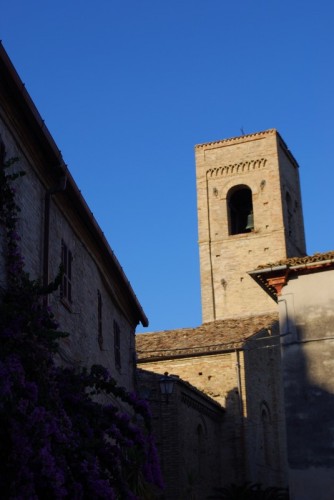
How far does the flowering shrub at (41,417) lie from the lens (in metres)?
7.90

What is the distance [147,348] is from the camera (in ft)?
102

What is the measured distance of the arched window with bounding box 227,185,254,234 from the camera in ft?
130

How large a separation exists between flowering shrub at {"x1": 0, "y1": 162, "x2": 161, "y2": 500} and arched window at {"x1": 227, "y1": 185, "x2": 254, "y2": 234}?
28.5m

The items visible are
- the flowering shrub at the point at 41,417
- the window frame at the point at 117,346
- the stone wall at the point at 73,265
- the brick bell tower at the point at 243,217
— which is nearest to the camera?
the flowering shrub at the point at 41,417

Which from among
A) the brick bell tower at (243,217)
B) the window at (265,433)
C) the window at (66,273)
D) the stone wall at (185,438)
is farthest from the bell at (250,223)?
the window at (66,273)

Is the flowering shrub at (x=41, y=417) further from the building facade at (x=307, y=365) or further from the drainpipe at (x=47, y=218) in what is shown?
the building facade at (x=307, y=365)

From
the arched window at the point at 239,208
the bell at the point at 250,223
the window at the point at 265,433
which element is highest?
the arched window at the point at 239,208

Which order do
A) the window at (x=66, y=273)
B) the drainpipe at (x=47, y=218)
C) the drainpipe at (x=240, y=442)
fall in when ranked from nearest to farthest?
the drainpipe at (x=47, y=218)
the window at (x=66, y=273)
the drainpipe at (x=240, y=442)

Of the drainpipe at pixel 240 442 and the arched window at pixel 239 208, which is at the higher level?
the arched window at pixel 239 208

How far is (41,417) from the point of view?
26.5 feet

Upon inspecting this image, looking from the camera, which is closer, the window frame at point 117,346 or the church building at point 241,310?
the window frame at point 117,346

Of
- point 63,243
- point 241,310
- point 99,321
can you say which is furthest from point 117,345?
point 241,310

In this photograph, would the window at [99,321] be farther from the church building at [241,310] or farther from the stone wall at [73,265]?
the church building at [241,310]

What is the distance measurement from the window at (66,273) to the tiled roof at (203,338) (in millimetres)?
15326
